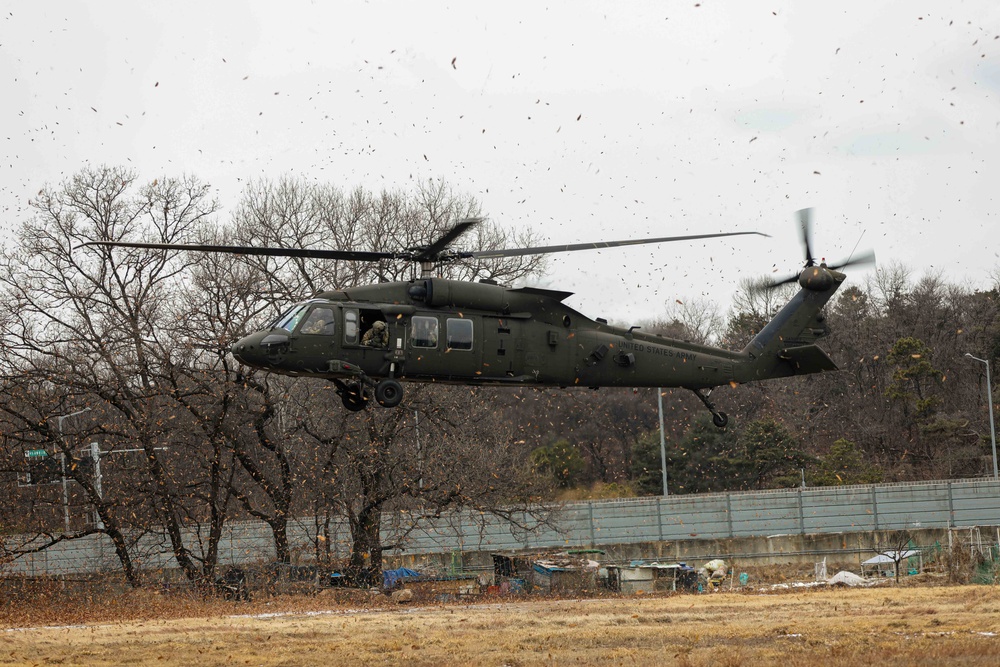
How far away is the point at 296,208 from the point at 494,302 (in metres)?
28.8

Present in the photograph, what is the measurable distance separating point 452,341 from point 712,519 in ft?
76.3

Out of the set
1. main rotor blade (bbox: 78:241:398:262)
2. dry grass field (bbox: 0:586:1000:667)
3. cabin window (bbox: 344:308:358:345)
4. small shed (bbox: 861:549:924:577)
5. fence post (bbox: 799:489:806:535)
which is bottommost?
small shed (bbox: 861:549:924:577)

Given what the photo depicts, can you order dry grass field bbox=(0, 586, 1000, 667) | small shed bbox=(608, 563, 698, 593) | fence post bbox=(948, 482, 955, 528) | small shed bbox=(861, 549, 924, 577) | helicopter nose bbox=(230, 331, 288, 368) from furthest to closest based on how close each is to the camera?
fence post bbox=(948, 482, 955, 528)
small shed bbox=(861, 549, 924, 577)
small shed bbox=(608, 563, 698, 593)
helicopter nose bbox=(230, 331, 288, 368)
dry grass field bbox=(0, 586, 1000, 667)

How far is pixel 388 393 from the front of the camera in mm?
18312

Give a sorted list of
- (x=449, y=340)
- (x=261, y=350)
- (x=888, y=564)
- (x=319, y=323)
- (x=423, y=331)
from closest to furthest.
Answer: (x=261, y=350), (x=319, y=323), (x=423, y=331), (x=449, y=340), (x=888, y=564)

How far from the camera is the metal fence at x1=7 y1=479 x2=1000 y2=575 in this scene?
37.6 meters

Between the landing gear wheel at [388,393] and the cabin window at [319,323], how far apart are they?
1.21 metres

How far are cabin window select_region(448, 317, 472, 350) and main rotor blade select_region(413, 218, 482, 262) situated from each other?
4.22 ft

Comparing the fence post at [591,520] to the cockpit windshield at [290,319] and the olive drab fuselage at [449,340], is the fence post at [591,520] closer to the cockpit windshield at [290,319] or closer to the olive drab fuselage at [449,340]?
the olive drab fuselage at [449,340]

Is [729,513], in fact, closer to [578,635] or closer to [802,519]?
[802,519]

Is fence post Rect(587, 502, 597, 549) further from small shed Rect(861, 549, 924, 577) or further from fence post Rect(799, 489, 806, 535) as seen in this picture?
small shed Rect(861, 549, 924, 577)

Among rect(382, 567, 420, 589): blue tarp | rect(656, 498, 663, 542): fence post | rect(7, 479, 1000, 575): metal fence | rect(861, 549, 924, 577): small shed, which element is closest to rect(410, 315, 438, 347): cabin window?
rect(382, 567, 420, 589): blue tarp

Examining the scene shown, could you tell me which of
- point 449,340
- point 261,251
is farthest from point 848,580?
point 261,251

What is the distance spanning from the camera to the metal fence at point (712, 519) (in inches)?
1480
